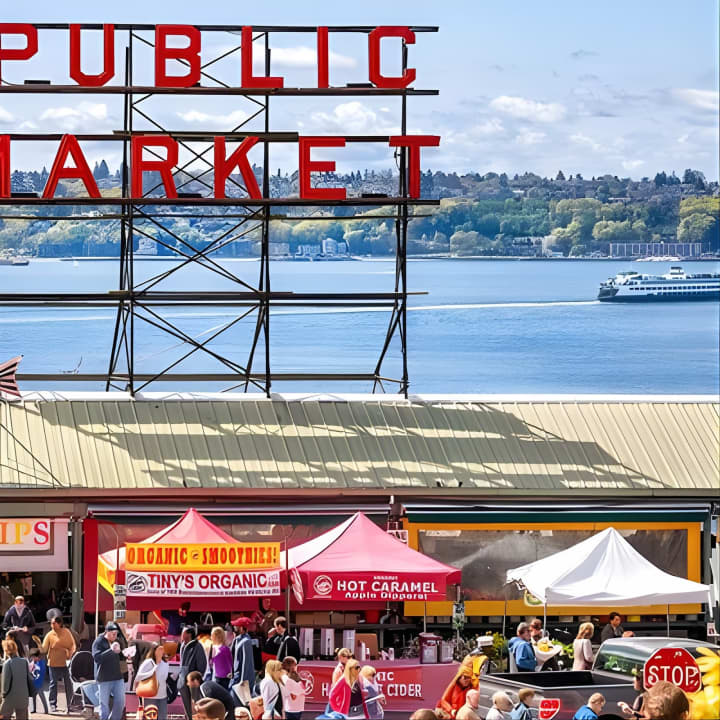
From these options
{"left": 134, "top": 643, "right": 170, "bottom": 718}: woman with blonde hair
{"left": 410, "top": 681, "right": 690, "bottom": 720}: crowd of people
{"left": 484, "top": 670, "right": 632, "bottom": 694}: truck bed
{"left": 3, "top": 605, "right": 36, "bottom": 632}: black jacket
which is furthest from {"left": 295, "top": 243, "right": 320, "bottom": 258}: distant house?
{"left": 410, "top": 681, "right": 690, "bottom": 720}: crowd of people

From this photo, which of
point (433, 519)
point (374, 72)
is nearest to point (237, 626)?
point (433, 519)

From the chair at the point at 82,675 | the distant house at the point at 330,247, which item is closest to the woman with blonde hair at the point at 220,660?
the chair at the point at 82,675

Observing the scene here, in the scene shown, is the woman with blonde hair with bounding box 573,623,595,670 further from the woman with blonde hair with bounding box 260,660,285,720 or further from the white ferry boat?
the white ferry boat

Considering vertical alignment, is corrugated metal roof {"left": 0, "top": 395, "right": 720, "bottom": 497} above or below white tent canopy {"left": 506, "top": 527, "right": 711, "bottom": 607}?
above

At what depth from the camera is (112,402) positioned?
88.4 ft

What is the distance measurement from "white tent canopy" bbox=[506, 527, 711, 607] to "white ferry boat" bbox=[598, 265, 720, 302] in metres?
141

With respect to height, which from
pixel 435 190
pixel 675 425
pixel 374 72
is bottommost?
pixel 675 425

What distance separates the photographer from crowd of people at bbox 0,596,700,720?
59.2ft

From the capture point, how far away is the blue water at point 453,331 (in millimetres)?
147125

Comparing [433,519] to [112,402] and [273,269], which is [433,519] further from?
[273,269]

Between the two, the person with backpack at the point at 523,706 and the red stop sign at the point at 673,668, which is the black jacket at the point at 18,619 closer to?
the person with backpack at the point at 523,706

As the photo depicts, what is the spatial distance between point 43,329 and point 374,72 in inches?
4965

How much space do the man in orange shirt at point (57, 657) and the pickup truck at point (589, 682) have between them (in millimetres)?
6741

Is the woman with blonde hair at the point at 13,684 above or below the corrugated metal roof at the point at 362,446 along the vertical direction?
below
